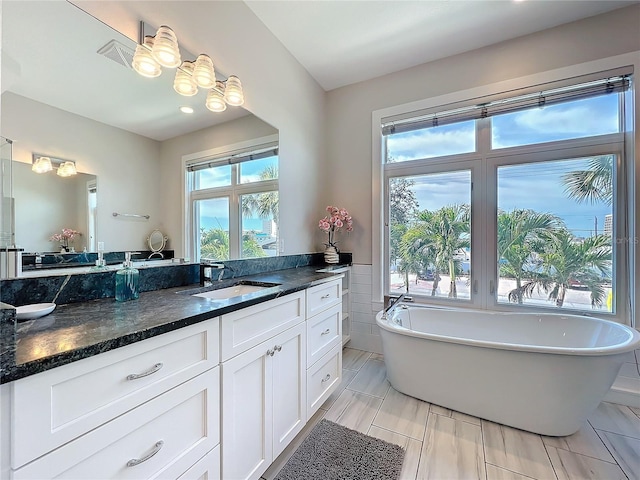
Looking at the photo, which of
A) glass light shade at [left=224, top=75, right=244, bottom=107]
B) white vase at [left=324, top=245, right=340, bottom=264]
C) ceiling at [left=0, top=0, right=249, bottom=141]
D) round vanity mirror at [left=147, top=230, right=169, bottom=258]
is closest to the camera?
ceiling at [left=0, top=0, right=249, bottom=141]

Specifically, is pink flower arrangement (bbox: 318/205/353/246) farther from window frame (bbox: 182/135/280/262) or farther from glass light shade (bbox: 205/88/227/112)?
glass light shade (bbox: 205/88/227/112)

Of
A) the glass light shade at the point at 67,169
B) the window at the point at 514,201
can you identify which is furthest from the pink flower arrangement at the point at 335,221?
the glass light shade at the point at 67,169

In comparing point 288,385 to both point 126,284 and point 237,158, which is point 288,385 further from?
point 237,158

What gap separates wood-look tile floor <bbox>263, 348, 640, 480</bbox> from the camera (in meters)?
1.34

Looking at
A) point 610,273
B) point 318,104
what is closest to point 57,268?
point 318,104

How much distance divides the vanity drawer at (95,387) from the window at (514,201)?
2238mm

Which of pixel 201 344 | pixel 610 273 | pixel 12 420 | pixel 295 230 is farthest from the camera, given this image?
pixel 295 230

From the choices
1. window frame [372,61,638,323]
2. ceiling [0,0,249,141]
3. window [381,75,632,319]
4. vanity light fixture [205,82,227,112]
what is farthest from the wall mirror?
window [381,75,632,319]

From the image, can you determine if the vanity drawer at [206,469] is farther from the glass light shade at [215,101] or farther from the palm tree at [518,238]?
the palm tree at [518,238]

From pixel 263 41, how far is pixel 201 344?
7.41 ft

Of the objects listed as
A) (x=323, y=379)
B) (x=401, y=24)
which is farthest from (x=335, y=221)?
(x=401, y=24)

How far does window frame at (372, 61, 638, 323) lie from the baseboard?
1.38 ft

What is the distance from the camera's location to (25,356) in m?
0.57

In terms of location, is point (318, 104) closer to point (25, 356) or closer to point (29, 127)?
point (29, 127)
